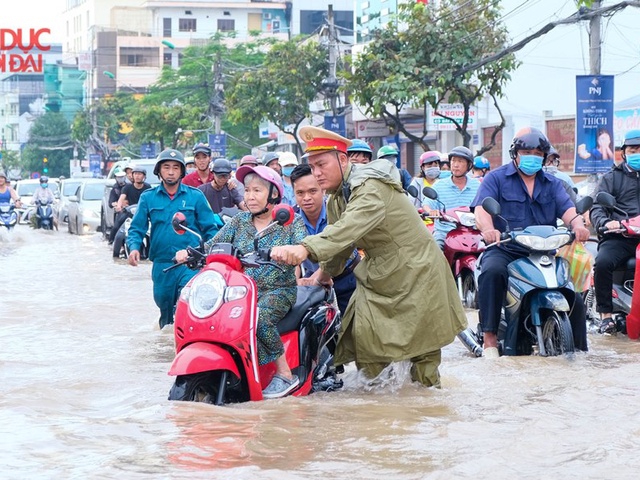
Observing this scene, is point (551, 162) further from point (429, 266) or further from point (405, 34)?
point (405, 34)

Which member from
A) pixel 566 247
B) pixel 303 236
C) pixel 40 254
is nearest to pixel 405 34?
pixel 40 254

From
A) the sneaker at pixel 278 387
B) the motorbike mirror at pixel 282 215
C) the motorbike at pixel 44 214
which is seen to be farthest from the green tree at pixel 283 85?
the motorbike mirror at pixel 282 215

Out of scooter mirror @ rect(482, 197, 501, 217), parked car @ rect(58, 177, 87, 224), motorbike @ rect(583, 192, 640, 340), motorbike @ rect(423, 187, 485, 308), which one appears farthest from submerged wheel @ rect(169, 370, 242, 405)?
parked car @ rect(58, 177, 87, 224)

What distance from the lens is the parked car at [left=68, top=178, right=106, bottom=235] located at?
3206 centimetres

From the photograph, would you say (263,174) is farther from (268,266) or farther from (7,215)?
(7,215)

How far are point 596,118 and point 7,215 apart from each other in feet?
50.7

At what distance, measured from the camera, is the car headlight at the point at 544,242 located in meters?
7.84

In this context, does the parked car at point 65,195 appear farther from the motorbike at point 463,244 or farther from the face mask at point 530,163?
the face mask at point 530,163

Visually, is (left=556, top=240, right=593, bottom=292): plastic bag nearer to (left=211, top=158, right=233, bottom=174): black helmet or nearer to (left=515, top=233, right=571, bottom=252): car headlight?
(left=515, top=233, right=571, bottom=252): car headlight

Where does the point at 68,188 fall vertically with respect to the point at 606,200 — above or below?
above

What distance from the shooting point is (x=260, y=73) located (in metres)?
41.0

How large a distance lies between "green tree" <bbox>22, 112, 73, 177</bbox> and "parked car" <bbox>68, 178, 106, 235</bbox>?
71.1 m

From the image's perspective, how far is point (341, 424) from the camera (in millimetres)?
6254

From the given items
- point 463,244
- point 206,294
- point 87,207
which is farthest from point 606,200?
point 87,207
